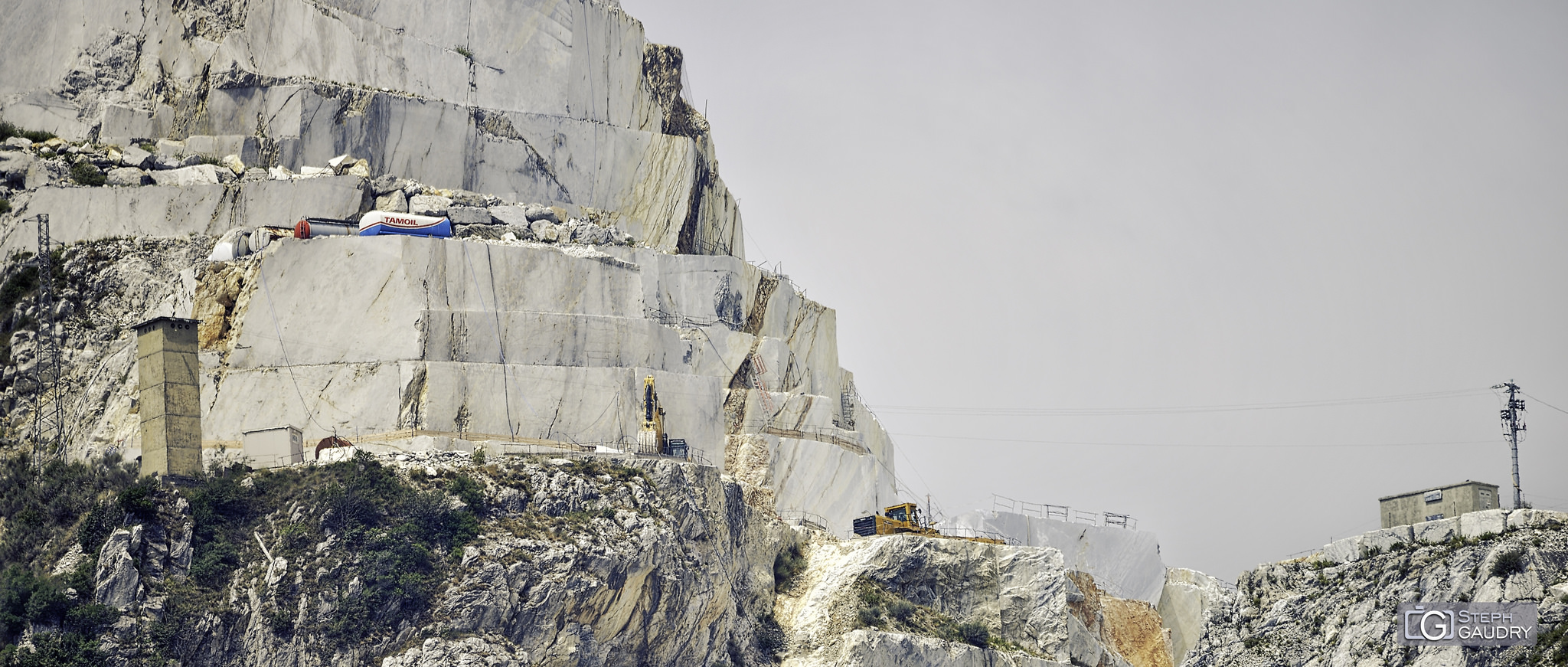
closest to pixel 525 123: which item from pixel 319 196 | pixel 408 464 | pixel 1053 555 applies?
pixel 319 196

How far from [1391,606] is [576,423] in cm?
2904

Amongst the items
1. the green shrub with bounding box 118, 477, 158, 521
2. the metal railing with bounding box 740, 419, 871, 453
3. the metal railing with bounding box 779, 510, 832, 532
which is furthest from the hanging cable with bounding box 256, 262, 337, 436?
the metal railing with bounding box 779, 510, 832, 532

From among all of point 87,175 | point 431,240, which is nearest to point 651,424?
point 431,240

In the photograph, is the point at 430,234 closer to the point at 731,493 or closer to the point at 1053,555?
the point at 731,493

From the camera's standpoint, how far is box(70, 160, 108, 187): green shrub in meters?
74.2

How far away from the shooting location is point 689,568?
211 ft

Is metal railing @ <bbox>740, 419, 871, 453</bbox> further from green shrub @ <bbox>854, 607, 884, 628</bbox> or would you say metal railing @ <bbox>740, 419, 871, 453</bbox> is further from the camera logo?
the camera logo

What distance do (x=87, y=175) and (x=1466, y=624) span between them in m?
51.7

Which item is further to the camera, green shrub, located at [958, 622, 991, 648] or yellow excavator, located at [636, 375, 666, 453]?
green shrub, located at [958, 622, 991, 648]

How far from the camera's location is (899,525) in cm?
A: 7525

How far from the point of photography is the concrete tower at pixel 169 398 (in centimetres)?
6088

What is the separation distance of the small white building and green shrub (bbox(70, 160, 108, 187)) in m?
15.9

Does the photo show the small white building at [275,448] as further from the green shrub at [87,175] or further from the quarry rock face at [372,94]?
the quarry rock face at [372,94]

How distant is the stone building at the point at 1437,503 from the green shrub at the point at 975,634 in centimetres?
2022
